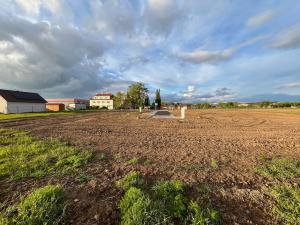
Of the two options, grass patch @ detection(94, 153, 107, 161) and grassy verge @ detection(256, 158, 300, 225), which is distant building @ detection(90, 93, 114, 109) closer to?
grass patch @ detection(94, 153, 107, 161)

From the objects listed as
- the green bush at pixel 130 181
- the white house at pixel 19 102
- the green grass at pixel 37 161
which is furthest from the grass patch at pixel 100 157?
the white house at pixel 19 102

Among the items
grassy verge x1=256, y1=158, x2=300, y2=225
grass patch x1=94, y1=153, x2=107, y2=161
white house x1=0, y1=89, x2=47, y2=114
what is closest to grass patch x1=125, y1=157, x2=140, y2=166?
grass patch x1=94, y1=153, x2=107, y2=161

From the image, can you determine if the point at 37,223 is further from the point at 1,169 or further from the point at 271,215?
the point at 271,215

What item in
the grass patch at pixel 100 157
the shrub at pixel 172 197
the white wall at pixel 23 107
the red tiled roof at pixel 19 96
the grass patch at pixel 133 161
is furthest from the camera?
the red tiled roof at pixel 19 96

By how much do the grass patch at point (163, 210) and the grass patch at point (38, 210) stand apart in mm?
1039

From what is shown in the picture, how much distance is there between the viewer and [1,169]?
4863 mm

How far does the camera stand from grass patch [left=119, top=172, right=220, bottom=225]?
2.87 metres

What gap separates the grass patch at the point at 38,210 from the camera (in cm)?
278

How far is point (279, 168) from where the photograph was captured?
17.0ft

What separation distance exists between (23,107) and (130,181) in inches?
2016

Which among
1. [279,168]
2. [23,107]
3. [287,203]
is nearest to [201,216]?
[287,203]

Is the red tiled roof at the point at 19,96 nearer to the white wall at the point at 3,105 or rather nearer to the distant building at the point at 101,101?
the white wall at the point at 3,105

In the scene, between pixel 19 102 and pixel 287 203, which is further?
pixel 19 102

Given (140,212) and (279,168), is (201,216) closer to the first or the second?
(140,212)
